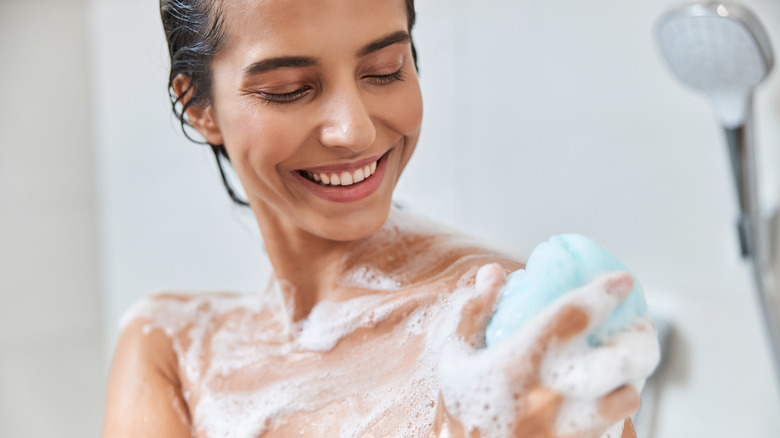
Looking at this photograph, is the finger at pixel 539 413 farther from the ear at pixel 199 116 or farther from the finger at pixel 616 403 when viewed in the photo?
the ear at pixel 199 116

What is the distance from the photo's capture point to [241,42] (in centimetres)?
59

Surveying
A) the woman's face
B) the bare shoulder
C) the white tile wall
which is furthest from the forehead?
the white tile wall

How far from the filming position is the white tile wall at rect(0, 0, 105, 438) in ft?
5.86

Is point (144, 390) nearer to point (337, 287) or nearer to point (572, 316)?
point (337, 287)

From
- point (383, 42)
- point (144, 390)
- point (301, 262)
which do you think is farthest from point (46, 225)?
point (383, 42)

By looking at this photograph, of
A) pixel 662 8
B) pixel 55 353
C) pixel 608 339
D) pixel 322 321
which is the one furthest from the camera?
pixel 55 353

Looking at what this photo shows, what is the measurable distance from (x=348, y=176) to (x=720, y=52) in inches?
19.3

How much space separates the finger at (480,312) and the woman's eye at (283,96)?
0.22m

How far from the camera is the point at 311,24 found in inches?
22.1

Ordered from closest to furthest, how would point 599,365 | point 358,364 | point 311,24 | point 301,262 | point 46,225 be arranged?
point 599,365
point 311,24
point 358,364
point 301,262
point 46,225

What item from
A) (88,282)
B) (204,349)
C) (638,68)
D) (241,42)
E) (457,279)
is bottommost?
(88,282)

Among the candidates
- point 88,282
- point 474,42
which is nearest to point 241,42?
point 474,42

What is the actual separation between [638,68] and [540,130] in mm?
167

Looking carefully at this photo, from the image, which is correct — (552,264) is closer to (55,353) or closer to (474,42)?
(474,42)
